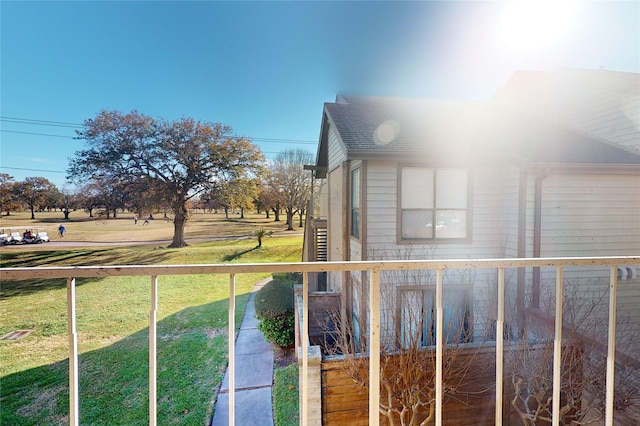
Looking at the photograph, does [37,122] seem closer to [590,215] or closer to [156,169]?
[156,169]

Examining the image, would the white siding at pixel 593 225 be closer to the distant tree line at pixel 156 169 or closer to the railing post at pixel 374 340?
the railing post at pixel 374 340

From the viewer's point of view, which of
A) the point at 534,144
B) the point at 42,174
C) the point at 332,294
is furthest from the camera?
the point at 42,174

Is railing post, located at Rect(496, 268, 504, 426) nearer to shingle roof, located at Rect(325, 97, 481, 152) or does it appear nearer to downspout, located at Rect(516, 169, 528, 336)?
shingle roof, located at Rect(325, 97, 481, 152)

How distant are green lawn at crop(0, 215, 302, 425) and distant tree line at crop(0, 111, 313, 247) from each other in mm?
4986

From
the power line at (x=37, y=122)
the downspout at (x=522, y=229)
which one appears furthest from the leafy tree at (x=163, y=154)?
the downspout at (x=522, y=229)

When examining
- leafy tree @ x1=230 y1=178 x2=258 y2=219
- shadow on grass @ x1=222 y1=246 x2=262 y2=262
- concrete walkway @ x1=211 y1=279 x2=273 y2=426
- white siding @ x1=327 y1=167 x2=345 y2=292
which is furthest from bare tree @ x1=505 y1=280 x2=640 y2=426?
leafy tree @ x1=230 y1=178 x2=258 y2=219

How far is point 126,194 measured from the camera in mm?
16234

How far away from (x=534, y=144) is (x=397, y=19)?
3.68m

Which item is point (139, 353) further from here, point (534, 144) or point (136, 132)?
point (136, 132)

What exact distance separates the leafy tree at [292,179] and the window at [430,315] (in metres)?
17.9

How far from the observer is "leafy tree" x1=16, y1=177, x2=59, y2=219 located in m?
12.6

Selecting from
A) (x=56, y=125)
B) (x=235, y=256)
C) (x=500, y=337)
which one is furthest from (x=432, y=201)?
(x=56, y=125)

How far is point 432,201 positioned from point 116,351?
25.9ft

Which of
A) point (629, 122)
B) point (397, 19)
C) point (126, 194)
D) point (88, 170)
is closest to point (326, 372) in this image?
point (397, 19)
